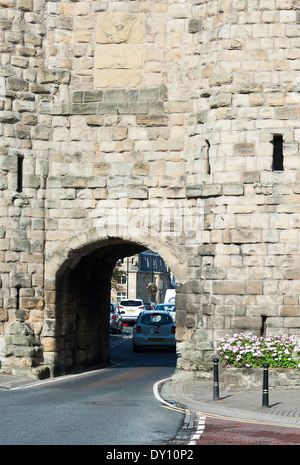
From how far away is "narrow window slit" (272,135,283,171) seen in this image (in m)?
17.7

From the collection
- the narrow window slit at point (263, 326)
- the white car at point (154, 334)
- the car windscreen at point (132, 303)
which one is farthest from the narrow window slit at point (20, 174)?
the car windscreen at point (132, 303)

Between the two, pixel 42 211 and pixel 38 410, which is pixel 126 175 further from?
pixel 38 410

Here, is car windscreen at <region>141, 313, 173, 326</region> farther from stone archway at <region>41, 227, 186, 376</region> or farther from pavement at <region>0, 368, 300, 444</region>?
pavement at <region>0, 368, 300, 444</region>

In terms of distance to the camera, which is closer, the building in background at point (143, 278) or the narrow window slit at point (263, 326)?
the narrow window slit at point (263, 326)

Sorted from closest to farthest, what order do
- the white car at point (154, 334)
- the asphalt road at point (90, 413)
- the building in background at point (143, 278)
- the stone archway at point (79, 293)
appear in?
the asphalt road at point (90, 413), the stone archway at point (79, 293), the white car at point (154, 334), the building in background at point (143, 278)

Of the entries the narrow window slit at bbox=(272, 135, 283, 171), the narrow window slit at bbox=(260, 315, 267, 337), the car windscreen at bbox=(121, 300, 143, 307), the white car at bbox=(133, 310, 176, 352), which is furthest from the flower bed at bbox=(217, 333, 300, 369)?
the car windscreen at bbox=(121, 300, 143, 307)

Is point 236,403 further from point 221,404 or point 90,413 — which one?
point 90,413

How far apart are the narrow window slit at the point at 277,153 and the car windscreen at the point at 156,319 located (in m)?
12.5

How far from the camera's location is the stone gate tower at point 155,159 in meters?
17.3

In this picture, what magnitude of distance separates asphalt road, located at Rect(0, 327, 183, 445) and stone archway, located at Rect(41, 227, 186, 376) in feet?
2.69

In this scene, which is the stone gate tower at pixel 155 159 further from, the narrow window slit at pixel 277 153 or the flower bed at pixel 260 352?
the flower bed at pixel 260 352

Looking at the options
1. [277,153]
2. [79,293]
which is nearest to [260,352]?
[277,153]

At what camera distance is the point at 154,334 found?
1152 inches
